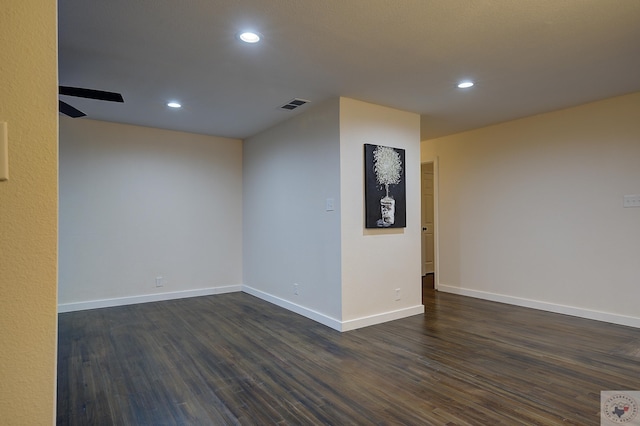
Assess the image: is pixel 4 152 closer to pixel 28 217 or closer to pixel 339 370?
pixel 28 217

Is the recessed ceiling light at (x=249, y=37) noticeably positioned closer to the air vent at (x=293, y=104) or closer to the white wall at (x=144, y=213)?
the air vent at (x=293, y=104)

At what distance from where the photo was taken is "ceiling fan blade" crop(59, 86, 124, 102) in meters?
3.17

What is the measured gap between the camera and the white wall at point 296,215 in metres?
3.86

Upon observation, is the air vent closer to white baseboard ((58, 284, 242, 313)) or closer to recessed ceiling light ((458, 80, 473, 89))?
recessed ceiling light ((458, 80, 473, 89))

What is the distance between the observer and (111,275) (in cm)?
482

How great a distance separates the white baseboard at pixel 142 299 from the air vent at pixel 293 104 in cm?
308

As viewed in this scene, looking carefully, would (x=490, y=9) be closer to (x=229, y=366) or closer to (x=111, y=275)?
(x=229, y=366)

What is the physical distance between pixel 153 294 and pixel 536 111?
18.2 ft

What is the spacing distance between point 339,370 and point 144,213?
371 centimetres

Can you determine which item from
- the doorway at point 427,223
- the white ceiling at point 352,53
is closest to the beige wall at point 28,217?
the white ceiling at point 352,53

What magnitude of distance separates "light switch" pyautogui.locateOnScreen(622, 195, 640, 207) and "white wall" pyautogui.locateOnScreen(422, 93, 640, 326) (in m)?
0.05

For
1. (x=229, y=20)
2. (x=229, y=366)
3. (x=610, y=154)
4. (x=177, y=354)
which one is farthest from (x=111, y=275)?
(x=610, y=154)

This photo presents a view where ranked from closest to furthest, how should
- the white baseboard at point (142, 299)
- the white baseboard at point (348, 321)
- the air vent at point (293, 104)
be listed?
the white baseboard at point (348, 321), the air vent at point (293, 104), the white baseboard at point (142, 299)

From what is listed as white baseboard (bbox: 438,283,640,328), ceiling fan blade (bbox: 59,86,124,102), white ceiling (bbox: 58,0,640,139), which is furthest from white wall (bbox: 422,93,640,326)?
ceiling fan blade (bbox: 59,86,124,102)
